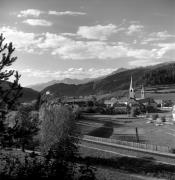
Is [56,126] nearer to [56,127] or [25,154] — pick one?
[56,127]

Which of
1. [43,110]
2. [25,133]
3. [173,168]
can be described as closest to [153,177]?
[173,168]

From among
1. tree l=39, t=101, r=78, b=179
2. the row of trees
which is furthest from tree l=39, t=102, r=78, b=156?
the row of trees

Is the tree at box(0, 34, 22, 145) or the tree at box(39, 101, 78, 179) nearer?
the tree at box(0, 34, 22, 145)

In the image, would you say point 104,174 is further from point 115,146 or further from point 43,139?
point 115,146

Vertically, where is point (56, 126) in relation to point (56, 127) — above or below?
above

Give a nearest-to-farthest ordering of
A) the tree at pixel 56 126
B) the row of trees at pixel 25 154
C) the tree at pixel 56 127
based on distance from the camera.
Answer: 1. the row of trees at pixel 25 154
2. the tree at pixel 56 127
3. the tree at pixel 56 126

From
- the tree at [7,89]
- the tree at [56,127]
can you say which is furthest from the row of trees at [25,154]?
the tree at [56,127]

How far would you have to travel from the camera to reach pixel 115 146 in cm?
5012

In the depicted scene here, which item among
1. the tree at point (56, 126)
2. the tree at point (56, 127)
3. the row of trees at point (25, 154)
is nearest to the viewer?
the row of trees at point (25, 154)

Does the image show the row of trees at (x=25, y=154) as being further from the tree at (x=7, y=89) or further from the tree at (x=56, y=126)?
the tree at (x=56, y=126)

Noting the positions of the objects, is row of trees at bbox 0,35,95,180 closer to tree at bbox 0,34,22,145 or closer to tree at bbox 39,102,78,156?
tree at bbox 0,34,22,145

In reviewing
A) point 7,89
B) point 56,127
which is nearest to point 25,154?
point 7,89

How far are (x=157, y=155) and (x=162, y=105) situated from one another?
115059 mm

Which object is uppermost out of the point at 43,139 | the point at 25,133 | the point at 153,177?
the point at 25,133
